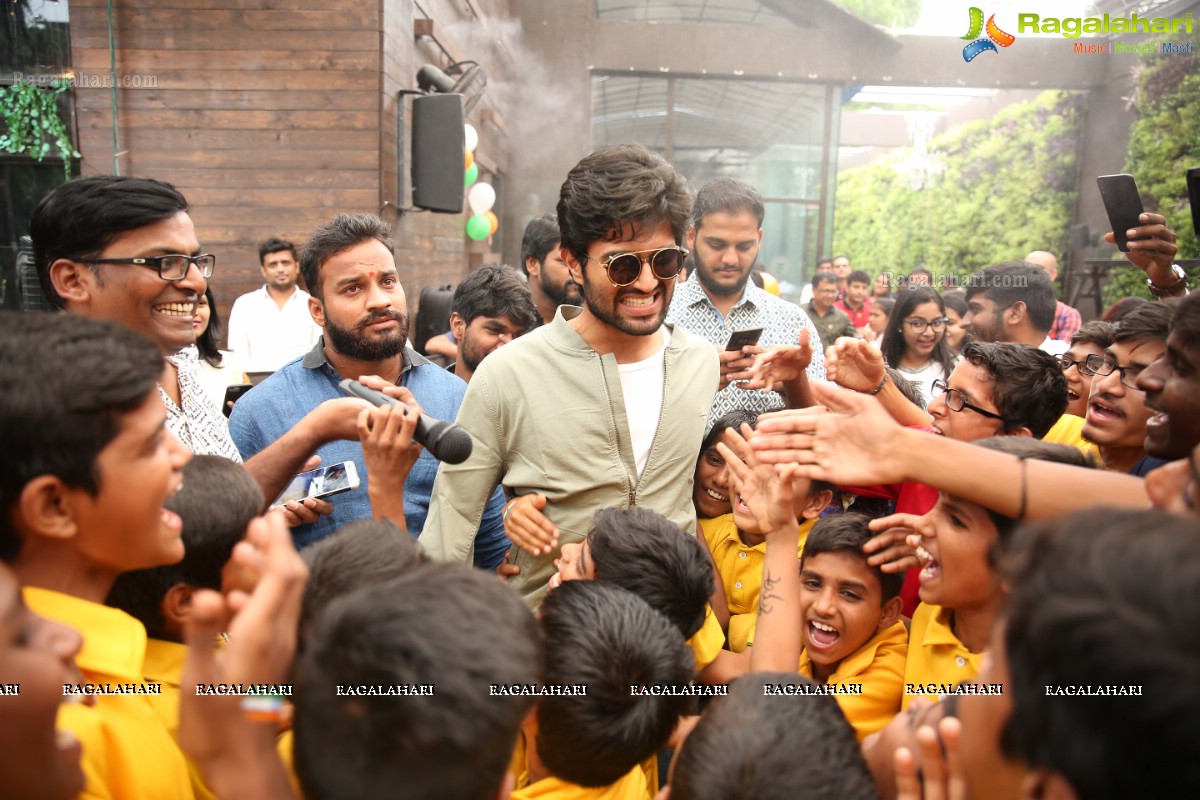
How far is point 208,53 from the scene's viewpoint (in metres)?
6.48

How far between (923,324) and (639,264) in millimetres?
3163

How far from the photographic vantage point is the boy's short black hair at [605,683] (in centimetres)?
141

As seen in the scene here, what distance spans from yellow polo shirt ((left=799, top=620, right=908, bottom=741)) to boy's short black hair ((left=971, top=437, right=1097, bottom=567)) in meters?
0.45

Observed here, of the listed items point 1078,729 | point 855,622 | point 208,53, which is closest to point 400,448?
point 855,622

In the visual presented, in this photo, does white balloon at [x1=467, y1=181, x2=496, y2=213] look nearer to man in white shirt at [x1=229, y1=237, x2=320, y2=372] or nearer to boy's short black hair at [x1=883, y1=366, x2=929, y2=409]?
man in white shirt at [x1=229, y1=237, x2=320, y2=372]

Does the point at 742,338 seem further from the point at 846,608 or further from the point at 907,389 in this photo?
the point at 846,608

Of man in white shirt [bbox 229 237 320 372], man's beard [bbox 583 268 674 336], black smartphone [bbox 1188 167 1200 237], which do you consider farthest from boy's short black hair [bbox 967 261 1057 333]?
man in white shirt [bbox 229 237 320 372]

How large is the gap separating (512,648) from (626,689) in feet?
1.45

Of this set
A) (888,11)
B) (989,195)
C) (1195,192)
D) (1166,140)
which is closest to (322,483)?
(1195,192)

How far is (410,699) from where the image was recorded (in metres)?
0.97

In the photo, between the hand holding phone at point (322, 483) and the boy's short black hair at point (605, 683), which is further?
the hand holding phone at point (322, 483)

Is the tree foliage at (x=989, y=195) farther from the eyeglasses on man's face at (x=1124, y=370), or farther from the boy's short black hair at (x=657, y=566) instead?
the boy's short black hair at (x=657, y=566)

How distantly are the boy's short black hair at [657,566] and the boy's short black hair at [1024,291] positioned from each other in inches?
143

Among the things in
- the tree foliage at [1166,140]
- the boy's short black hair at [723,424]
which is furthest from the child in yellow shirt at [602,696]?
the tree foliage at [1166,140]
